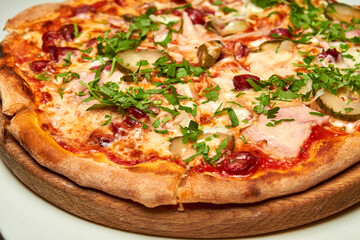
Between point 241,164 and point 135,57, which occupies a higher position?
point 135,57

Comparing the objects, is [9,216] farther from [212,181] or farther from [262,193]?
[262,193]

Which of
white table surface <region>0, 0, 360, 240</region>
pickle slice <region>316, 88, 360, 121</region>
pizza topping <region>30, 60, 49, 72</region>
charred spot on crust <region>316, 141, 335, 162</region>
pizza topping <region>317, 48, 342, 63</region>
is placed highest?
pizza topping <region>317, 48, 342, 63</region>

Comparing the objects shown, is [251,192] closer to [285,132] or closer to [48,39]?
[285,132]

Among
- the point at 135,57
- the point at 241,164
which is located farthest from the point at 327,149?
the point at 135,57

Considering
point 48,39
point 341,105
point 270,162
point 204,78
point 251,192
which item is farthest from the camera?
point 48,39

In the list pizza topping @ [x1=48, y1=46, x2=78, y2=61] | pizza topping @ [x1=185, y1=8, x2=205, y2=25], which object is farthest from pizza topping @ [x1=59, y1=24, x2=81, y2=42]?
pizza topping @ [x1=185, y1=8, x2=205, y2=25]

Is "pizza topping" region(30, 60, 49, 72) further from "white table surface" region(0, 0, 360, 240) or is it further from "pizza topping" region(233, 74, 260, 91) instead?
"pizza topping" region(233, 74, 260, 91)
